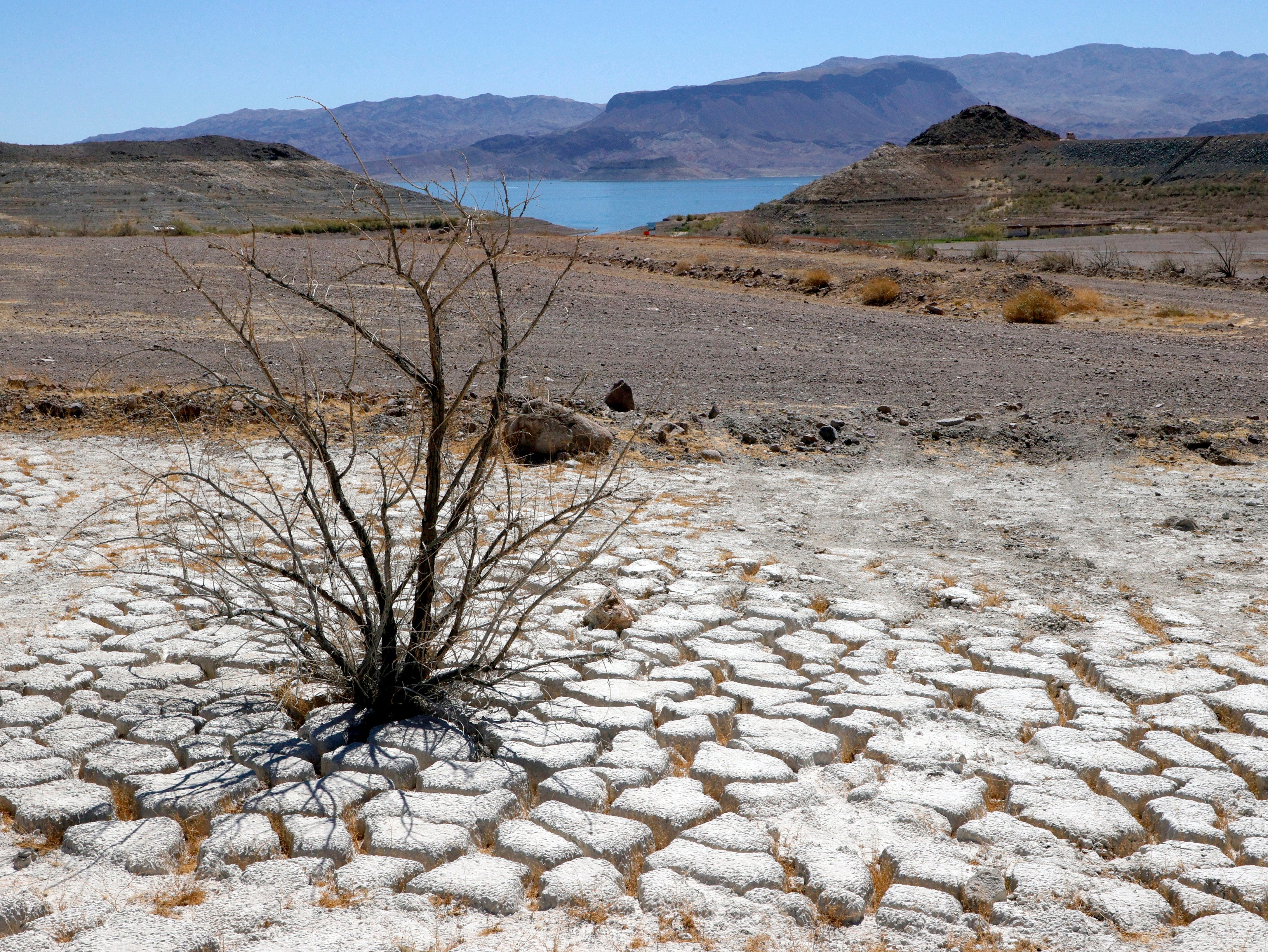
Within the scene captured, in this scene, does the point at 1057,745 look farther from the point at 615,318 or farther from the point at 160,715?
the point at 615,318

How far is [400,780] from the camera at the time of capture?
10.9ft

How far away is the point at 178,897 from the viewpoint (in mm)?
2709

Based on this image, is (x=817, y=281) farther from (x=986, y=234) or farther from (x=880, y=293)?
(x=986, y=234)

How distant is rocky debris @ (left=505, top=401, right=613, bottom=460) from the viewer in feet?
23.3

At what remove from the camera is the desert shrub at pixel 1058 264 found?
21391mm

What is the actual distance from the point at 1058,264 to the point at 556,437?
1760 cm

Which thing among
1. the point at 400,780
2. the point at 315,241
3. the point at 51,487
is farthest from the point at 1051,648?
the point at 315,241

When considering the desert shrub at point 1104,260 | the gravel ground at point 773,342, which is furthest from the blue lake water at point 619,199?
the desert shrub at point 1104,260

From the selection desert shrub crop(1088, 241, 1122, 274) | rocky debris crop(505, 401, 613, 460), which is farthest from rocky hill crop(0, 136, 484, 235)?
desert shrub crop(1088, 241, 1122, 274)

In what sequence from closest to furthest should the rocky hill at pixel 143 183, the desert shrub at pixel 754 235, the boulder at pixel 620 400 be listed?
the boulder at pixel 620 400, the desert shrub at pixel 754 235, the rocky hill at pixel 143 183

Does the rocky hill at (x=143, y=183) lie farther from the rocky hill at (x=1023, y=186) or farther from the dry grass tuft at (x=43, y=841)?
the rocky hill at (x=1023, y=186)

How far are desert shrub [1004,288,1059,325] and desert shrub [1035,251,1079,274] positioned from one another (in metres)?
6.33

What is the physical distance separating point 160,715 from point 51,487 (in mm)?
3254

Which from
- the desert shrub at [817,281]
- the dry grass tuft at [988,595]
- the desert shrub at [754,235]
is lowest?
the dry grass tuft at [988,595]
